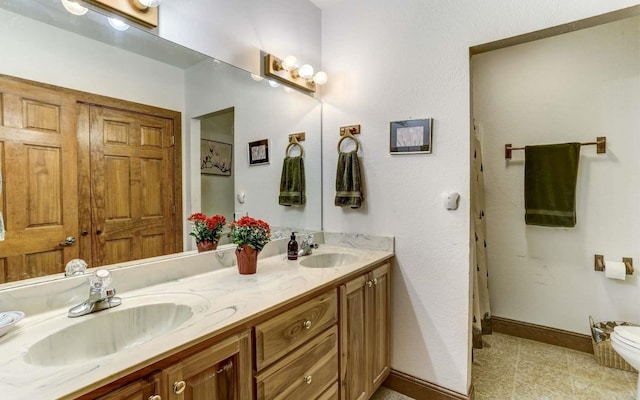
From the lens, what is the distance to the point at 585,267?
7.71ft

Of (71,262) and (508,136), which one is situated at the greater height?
(508,136)

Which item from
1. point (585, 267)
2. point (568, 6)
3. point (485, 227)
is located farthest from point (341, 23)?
point (585, 267)

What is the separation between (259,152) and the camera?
201cm

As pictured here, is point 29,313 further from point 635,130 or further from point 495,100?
point 635,130

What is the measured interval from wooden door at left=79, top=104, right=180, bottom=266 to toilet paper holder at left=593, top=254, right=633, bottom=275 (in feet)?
9.58

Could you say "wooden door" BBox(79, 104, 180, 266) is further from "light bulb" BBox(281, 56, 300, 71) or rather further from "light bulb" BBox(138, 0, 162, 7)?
"light bulb" BBox(281, 56, 300, 71)

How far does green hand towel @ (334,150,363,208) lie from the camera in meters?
2.01

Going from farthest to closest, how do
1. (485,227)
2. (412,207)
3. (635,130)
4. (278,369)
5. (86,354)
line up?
(485,227), (635,130), (412,207), (278,369), (86,354)

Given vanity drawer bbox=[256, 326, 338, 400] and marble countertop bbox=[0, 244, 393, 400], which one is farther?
vanity drawer bbox=[256, 326, 338, 400]

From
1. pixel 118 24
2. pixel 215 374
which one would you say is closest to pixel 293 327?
pixel 215 374

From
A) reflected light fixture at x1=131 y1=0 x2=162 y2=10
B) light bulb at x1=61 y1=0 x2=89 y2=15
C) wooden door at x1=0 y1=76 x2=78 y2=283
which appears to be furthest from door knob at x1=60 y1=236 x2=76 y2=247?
reflected light fixture at x1=131 y1=0 x2=162 y2=10

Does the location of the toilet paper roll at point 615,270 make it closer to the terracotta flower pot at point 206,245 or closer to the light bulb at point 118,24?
the terracotta flower pot at point 206,245

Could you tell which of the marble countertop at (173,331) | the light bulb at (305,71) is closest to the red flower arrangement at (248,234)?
the marble countertop at (173,331)

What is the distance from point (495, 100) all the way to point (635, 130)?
0.95 m
